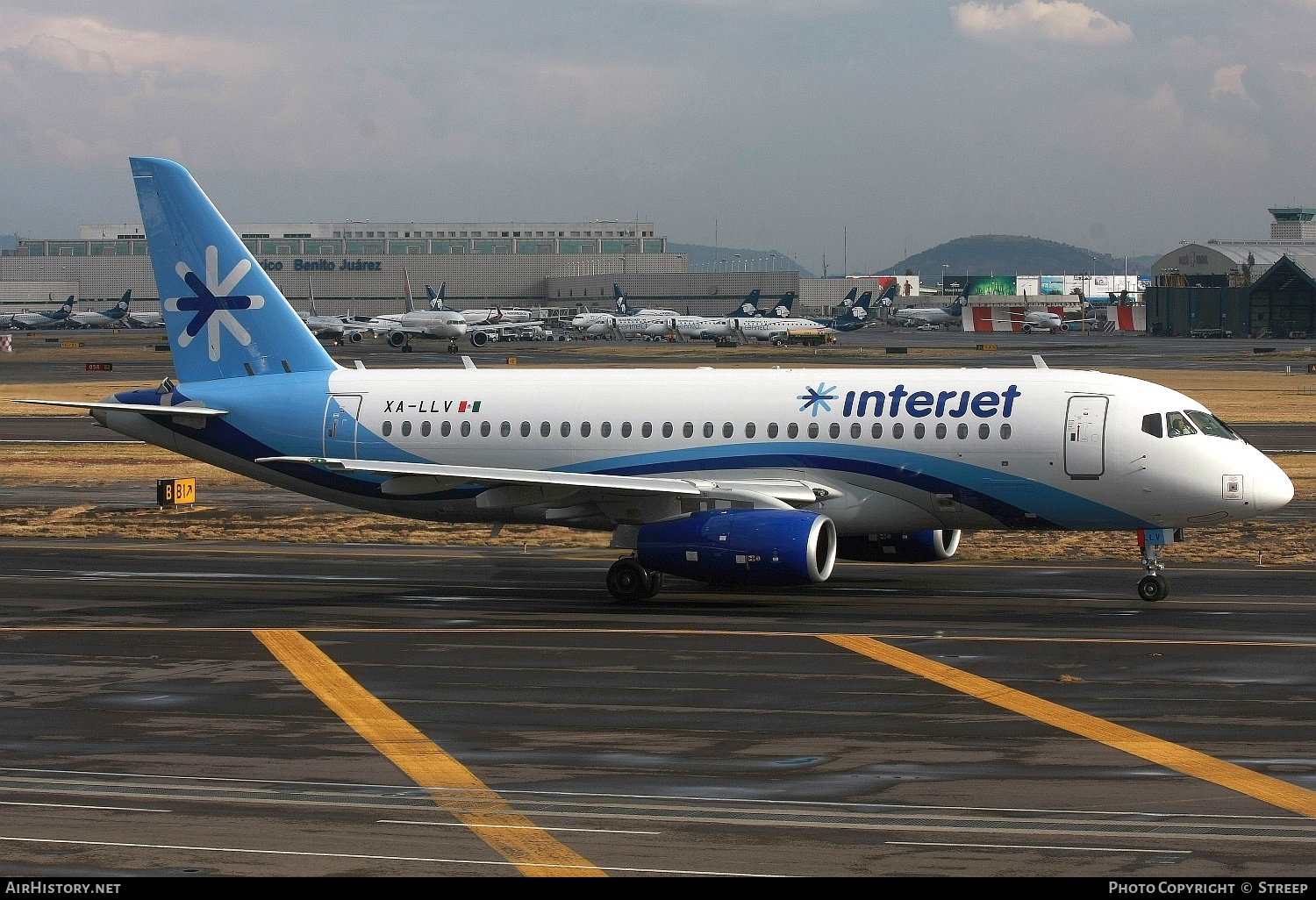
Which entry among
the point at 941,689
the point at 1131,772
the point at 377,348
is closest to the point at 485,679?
the point at 941,689

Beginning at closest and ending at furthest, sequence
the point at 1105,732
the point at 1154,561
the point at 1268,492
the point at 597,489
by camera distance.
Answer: the point at 1105,732, the point at 1268,492, the point at 597,489, the point at 1154,561

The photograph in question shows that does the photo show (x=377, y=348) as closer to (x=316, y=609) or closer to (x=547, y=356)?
(x=547, y=356)

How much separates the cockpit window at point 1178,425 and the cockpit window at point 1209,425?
218mm

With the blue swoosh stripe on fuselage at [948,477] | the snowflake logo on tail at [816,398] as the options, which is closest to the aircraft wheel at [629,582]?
the blue swoosh stripe on fuselage at [948,477]

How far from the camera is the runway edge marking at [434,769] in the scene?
15.8 meters

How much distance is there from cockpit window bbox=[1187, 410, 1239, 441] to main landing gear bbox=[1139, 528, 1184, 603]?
2192mm

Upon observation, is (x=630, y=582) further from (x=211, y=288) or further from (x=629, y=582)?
(x=211, y=288)

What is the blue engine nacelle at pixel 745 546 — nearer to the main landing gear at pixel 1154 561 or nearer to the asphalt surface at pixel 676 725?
the asphalt surface at pixel 676 725

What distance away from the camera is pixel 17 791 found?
725 inches

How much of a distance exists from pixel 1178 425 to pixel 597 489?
12.1 meters

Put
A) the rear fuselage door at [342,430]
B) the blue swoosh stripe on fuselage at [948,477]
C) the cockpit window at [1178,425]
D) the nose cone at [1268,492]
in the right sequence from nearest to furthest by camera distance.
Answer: the nose cone at [1268,492]
the cockpit window at [1178,425]
the blue swoosh stripe on fuselage at [948,477]
the rear fuselage door at [342,430]

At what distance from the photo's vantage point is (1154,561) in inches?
1288

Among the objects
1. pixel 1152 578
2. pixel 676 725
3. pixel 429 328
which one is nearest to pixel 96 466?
pixel 1152 578

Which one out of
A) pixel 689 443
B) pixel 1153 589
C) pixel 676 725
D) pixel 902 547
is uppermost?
pixel 689 443
